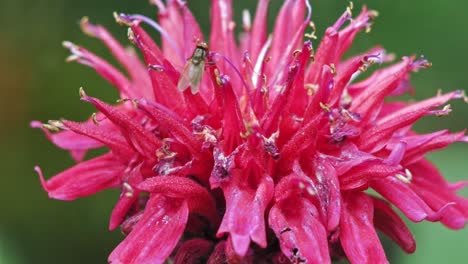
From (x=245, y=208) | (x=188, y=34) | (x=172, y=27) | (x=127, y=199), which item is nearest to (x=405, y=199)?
(x=245, y=208)

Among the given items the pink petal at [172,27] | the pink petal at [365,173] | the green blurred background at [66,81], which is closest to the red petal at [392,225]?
the pink petal at [365,173]

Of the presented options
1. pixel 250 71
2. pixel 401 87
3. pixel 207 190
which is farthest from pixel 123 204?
pixel 401 87

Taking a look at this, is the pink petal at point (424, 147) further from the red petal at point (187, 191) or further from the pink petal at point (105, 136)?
the pink petal at point (105, 136)

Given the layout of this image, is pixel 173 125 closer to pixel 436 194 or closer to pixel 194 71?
pixel 194 71

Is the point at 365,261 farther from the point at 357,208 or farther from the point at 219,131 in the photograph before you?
the point at 219,131

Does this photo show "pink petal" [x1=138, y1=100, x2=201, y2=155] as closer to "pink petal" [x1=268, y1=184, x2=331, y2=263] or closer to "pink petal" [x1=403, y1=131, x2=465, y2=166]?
"pink petal" [x1=268, y1=184, x2=331, y2=263]
